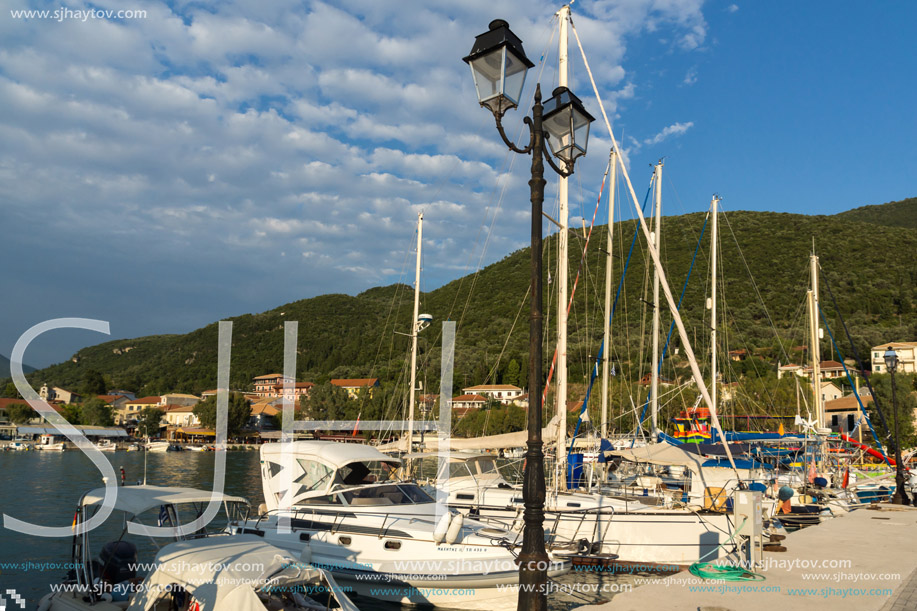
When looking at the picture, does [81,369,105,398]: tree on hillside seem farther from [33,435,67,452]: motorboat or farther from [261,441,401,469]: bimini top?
[261,441,401,469]: bimini top

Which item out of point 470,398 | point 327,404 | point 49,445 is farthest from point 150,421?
point 470,398

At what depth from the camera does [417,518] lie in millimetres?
13469

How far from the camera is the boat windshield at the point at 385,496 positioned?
1410cm

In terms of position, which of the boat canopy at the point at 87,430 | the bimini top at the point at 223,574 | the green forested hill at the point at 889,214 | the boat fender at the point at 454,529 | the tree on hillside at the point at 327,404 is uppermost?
the green forested hill at the point at 889,214

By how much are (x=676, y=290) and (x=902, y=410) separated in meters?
32.9

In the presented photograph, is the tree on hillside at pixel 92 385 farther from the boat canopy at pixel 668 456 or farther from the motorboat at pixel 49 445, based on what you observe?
the boat canopy at pixel 668 456

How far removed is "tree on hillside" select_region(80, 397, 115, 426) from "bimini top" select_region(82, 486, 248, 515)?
→ 328 feet

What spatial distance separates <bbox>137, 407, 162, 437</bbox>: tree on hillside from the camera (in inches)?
3949

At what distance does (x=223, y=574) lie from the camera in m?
7.82

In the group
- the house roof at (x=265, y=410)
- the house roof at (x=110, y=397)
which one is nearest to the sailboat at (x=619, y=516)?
the house roof at (x=265, y=410)

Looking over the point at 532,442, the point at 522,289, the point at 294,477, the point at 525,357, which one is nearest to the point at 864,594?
the point at 532,442

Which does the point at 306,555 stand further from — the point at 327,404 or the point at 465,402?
the point at 465,402

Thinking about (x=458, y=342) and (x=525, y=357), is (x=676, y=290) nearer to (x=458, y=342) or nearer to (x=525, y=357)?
(x=525, y=357)

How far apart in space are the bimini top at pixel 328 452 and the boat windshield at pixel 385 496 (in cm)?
77
